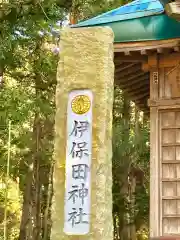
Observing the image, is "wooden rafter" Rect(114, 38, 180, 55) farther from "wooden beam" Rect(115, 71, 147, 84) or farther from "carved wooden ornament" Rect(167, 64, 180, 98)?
"wooden beam" Rect(115, 71, 147, 84)

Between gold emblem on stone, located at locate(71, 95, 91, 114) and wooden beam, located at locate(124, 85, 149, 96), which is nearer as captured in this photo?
gold emblem on stone, located at locate(71, 95, 91, 114)

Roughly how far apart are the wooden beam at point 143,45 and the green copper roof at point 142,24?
59 mm

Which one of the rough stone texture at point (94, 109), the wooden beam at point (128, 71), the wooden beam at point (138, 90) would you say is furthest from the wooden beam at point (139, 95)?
the rough stone texture at point (94, 109)

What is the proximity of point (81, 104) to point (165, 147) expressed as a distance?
7.24 ft

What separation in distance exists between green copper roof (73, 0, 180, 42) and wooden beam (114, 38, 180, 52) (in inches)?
2.3

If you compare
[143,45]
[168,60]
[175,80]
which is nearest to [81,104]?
[143,45]

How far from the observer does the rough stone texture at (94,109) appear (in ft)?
16.6

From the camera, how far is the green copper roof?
7020 millimetres

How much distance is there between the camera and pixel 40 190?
16281 mm

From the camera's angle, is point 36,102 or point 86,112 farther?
point 36,102

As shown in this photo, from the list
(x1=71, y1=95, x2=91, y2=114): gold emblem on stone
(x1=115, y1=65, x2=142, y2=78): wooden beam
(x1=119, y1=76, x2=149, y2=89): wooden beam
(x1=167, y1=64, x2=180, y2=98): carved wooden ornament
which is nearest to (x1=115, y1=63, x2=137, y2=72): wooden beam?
(x1=115, y1=65, x2=142, y2=78): wooden beam

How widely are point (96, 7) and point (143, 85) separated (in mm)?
4102

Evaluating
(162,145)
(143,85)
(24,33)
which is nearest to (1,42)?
(24,33)

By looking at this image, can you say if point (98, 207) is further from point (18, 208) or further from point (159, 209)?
point (18, 208)
